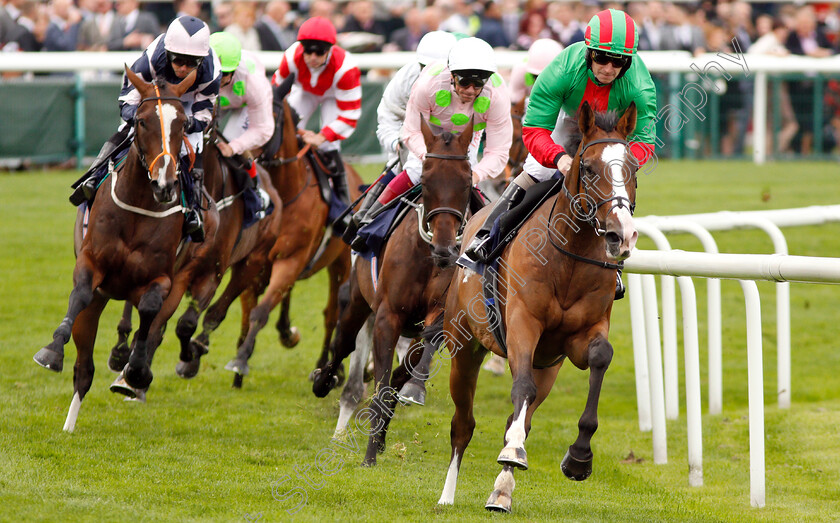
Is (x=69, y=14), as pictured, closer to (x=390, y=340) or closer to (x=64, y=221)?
(x=64, y=221)

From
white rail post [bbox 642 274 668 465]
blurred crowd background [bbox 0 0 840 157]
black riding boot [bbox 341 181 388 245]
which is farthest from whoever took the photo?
blurred crowd background [bbox 0 0 840 157]

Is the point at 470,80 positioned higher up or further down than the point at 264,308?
higher up

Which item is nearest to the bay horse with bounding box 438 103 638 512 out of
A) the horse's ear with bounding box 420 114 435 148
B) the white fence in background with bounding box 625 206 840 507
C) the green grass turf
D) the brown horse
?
the green grass turf

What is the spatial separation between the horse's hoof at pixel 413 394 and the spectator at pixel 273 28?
10.9m

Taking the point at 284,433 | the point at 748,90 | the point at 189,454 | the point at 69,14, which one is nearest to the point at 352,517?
the point at 189,454

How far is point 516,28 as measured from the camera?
61.2ft

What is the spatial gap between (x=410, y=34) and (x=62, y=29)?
5196 millimetres

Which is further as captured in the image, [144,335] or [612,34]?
[144,335]

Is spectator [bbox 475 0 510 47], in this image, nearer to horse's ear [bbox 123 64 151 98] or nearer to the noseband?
horse's ear [bbox 123 64 151 98]

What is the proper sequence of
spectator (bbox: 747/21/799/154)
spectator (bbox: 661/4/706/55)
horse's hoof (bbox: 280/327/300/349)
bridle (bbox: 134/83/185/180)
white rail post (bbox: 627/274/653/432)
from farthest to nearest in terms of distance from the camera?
spectator (bbox: 661/4/706/55) < spectator (bbox: 747/21/799/154) < horse's hoof (bbox: 280/327/300/349) < white rail post (bbox: 627/274/653/432) < bridle (bbox: 134/83/185/180)

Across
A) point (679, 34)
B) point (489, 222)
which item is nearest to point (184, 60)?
point (489, 222)

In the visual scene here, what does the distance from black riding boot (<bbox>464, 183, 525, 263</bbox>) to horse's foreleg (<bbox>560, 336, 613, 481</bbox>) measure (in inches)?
35.1

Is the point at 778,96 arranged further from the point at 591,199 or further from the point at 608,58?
the point at 591,199

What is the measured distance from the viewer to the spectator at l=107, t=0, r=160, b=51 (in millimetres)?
16094
